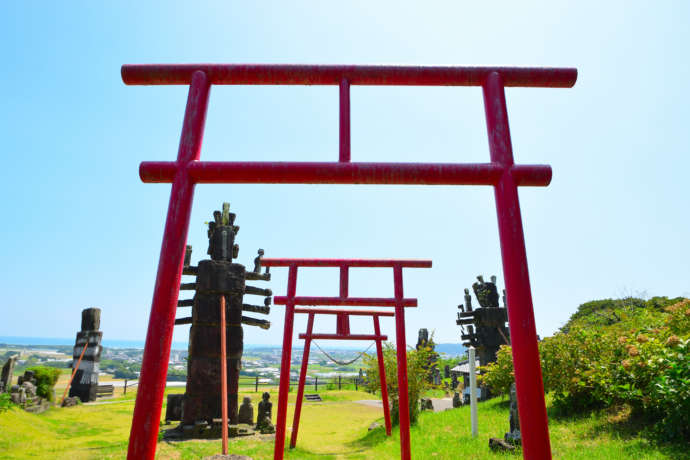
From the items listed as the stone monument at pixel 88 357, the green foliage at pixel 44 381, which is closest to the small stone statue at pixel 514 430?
the green foliage at pixel 44 381

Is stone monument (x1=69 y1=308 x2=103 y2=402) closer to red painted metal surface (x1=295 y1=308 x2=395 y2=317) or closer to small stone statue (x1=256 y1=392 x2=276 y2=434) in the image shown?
small stone statue (x1=256 y1=392 x2=276 y2=434)

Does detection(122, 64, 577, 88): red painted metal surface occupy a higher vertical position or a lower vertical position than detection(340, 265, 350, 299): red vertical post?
higher

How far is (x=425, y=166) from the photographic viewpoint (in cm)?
307

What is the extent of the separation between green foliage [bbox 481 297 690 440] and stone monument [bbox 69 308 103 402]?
42.5ft

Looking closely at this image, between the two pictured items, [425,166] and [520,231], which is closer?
[520,231]

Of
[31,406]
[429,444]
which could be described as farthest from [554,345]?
[31,406]

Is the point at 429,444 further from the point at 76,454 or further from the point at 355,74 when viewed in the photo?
the point at 355,74

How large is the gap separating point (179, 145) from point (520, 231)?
2.68m

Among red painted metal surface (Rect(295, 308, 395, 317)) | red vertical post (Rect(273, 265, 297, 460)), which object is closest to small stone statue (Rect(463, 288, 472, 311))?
red painted metal surface (Rect(295, 308, 395, 317))

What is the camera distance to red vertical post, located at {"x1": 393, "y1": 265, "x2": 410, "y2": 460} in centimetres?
640

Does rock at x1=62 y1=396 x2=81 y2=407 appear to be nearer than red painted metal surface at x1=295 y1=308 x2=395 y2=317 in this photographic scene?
No

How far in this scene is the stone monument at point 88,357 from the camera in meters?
13.5

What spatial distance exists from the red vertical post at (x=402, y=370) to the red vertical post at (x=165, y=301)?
14.9ft

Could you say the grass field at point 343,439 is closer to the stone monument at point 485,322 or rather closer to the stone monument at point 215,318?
the stone monument at point 215,318
